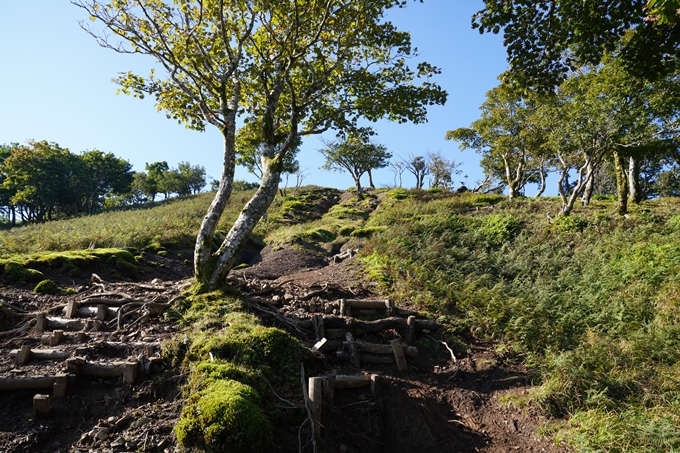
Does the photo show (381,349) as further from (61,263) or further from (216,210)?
(61,263)

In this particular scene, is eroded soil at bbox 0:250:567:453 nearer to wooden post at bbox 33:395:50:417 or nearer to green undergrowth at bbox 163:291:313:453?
wooden post at bbox 33:395:50:417

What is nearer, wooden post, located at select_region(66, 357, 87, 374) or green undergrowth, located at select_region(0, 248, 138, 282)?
wooden post, located at select_region(66, 357, 87, 374)

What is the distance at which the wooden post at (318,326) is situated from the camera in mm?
8352

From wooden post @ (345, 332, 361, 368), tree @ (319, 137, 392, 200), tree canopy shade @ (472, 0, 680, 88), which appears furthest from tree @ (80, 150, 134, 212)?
tree canopy shade @ (472, 0, 680, 88)

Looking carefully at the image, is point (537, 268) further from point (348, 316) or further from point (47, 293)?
point (47, 293)

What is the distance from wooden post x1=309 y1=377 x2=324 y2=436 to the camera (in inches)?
205

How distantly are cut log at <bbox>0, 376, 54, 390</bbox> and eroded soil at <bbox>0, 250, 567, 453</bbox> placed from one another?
0.12 m

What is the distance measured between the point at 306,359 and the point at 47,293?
913 cm

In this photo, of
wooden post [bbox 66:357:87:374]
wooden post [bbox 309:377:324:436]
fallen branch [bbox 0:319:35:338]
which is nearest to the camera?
wooden post [bbox 309:377:324:436]

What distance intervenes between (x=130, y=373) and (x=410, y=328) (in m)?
5.98

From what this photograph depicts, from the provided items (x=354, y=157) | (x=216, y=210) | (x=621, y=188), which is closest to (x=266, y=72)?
(x=216, y=210)

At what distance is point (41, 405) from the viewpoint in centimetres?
509

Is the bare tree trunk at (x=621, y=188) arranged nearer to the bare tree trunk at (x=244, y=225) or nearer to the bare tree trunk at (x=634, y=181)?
the bare tree trunk at (x=634, y=181)

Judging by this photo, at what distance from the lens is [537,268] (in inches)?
536
